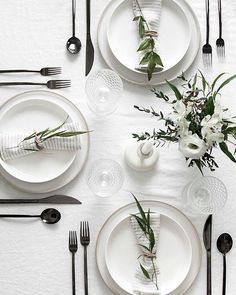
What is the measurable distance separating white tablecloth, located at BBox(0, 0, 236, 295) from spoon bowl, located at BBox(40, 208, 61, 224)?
0.02 m

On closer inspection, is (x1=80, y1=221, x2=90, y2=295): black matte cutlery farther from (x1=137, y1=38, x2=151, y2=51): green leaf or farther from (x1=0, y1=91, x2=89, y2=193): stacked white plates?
(x1=137, y1=38, x2=151, y2=51): green leaf

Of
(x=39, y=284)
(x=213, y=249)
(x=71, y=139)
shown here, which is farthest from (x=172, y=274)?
(x=71, y=139)

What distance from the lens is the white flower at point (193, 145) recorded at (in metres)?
1.33

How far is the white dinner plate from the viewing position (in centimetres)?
164

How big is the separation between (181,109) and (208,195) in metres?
0.35

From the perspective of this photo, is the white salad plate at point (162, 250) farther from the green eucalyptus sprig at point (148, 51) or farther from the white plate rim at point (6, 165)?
A: the green eucalyptus sprig at point (148, 51)


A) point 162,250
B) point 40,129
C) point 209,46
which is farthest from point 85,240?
point 209,46

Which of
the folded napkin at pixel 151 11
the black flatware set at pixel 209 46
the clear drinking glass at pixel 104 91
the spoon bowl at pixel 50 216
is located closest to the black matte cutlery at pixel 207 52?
the black flatware set at pixel 209 46

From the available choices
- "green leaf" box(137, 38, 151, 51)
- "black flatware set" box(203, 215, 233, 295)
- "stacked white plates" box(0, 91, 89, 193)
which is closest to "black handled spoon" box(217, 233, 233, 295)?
"black flatware set" box(203, 215, 233, 295)

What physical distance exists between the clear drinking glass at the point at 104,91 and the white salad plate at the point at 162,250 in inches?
11.1

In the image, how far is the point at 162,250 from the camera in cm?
161

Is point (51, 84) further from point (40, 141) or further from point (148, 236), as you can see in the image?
point (148, 236)

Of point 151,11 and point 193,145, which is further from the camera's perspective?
point 151,11

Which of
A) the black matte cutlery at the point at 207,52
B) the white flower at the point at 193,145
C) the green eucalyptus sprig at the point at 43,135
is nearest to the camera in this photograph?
the white flower at the point at 193,145
